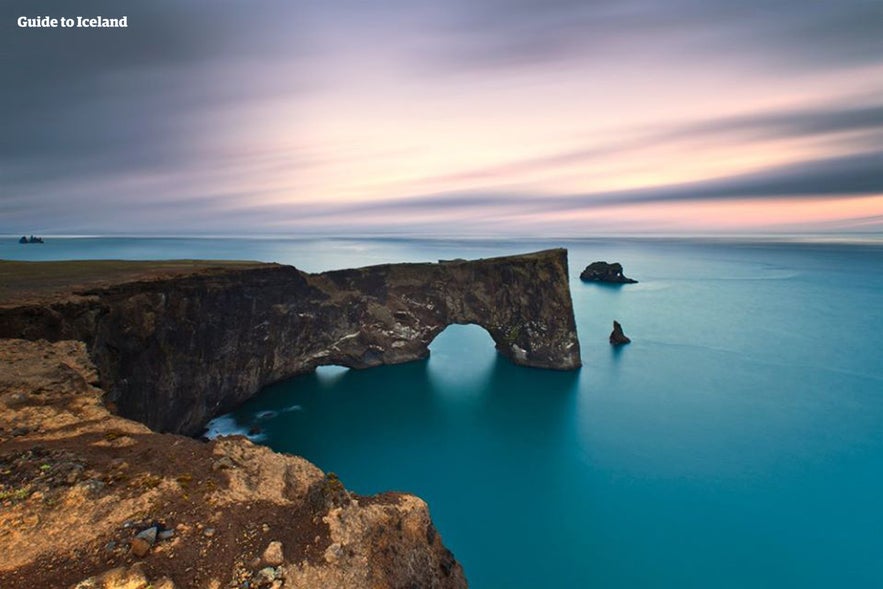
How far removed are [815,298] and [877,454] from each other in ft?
287

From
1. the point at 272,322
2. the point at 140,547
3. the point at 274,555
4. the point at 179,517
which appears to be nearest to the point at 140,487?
the point at 179,517

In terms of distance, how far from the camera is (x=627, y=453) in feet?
96.9

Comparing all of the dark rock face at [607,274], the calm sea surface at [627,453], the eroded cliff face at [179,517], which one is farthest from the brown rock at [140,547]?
the dark rock face at [607,274]

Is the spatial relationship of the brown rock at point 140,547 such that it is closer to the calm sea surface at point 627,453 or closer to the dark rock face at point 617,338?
the calm sea surface at point 627,453

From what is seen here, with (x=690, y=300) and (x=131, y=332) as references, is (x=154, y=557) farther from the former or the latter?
(x=690, y=300)

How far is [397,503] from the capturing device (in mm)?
9484

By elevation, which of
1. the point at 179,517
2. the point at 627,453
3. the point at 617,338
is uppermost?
the point at 179,517

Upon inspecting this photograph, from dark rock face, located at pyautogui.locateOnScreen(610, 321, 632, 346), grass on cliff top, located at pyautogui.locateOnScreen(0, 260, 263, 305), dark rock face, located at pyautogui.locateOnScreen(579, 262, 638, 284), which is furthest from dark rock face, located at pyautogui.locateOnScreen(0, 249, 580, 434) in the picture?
dark rock face, located at pyautogui.locateOnScreen(579, 262, 638, 284)

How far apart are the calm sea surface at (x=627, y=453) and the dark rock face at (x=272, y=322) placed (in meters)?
3.03

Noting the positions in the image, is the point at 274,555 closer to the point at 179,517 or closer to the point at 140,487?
the point at 179,517

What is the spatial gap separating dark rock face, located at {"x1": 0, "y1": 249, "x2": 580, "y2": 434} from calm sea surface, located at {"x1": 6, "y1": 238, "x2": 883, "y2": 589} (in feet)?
9.95

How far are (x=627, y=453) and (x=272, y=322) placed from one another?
32.4 metres

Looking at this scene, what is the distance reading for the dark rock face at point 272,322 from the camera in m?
22.3

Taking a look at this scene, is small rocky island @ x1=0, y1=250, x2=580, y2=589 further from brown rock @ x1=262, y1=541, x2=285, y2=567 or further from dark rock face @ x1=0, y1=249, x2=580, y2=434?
dark rock face @ x1=0, y1=249, x2=580, y2=434
